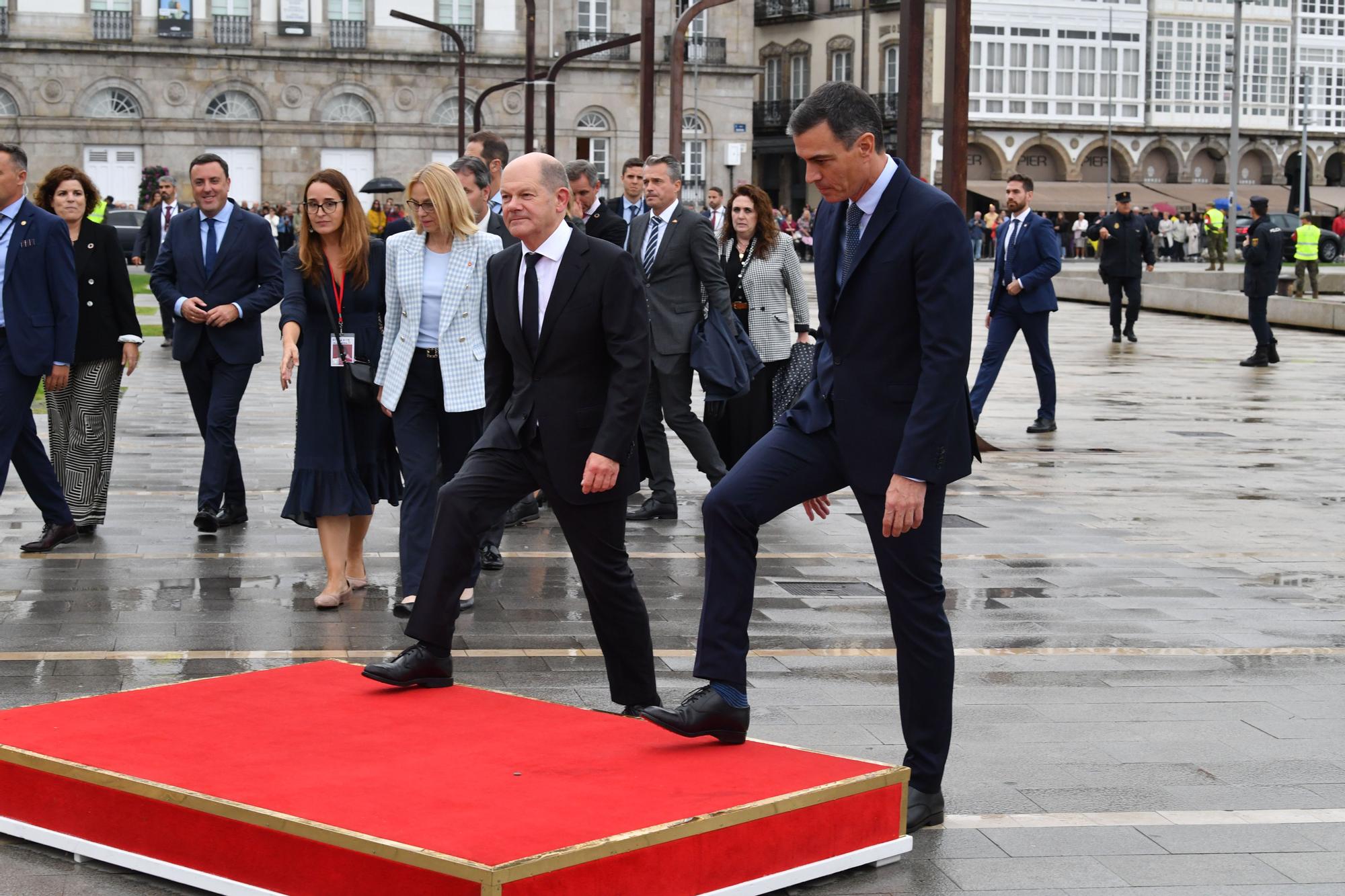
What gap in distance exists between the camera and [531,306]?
607 cm

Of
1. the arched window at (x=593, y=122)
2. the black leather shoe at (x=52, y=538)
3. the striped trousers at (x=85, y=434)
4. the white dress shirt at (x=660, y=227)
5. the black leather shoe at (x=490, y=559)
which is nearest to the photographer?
the black leather shoe at (x=490, y=559)

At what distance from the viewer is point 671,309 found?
10.9 m

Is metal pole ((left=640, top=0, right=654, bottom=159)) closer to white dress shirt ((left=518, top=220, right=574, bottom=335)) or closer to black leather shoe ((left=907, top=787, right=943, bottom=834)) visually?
white dress shirt ((left=518, top=220, right=574, bottom=335))

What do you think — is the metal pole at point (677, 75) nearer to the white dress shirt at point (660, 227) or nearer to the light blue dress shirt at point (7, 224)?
the white dress shirt at point (660, 227)

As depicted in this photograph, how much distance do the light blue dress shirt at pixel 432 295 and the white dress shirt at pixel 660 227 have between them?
9.47ft

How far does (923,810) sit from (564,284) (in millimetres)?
1993

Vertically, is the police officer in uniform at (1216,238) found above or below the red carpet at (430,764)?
above

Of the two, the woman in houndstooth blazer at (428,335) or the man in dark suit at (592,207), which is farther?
the man in dark suit at (592,207)

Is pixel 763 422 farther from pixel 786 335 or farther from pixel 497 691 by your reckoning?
pixel 497 691

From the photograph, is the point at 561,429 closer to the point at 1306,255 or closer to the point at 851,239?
the point at 851,239

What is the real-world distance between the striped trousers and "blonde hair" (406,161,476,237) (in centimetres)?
305

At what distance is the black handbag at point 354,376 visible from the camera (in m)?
8.26

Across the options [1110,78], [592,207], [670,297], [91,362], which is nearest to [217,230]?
[91,362]

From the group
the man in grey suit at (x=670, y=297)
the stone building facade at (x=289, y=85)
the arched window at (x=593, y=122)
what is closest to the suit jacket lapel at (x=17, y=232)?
the man in grey suit at (x=670, y=297)
